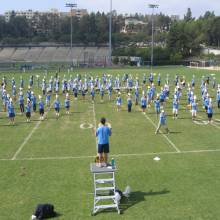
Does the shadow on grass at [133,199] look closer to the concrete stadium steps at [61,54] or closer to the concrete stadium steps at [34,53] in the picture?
the concrete stadium steps at [61,54]

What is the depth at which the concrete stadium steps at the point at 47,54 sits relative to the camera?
11501 centimetres

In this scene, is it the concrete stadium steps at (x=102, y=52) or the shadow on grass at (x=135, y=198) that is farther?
the concrete stadium steps at (x=102, y=52)

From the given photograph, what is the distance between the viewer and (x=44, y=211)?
1054 cm

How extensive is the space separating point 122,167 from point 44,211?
4.90 metres

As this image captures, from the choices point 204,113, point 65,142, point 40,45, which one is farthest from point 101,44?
point 65,142

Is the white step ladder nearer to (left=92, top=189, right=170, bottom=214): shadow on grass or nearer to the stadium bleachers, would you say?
(left=92, top=189, right=170, bottom=214): shadow on grass

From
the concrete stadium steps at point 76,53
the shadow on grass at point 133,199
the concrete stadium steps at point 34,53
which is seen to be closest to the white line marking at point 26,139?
the shadow on grass at point 133,199

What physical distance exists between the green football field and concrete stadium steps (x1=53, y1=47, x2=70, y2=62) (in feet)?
296

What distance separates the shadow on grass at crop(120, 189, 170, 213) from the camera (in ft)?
37.3

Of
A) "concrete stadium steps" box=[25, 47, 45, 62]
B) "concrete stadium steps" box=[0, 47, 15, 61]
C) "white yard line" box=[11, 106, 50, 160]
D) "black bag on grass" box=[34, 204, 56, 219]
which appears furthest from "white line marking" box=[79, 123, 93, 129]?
"concrete stadium steps" box=[0, 47, 15, 61]

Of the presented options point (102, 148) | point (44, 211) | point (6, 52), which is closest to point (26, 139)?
point (102, 148)

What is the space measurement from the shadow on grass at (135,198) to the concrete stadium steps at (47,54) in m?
104

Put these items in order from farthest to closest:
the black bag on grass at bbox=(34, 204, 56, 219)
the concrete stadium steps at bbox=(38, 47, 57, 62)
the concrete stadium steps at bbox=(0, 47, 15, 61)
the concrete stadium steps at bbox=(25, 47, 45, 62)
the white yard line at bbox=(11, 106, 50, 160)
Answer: the concrete stadium steps at bbox=(0, 47, 15, 61)
the concrete stadium steps at bbox=(38, 47, 57, 62)
the concrete stadium steps at bbox=(25, 47, 45, 62)
the white yard line at bbox=(11, 106, 50, 160)
the black bag on grass at bbox=(34, 204, 56, 219)

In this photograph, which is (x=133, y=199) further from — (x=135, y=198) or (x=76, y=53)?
(x=76, y=53)
